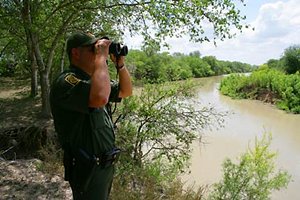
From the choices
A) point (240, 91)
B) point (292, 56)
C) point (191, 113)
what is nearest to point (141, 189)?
point (191, 113)

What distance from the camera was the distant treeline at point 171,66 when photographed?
6.64 metres

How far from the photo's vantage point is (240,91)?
2800 cm

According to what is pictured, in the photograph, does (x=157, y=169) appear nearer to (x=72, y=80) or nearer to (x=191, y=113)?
(x=191, y=113)

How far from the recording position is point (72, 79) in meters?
1.80

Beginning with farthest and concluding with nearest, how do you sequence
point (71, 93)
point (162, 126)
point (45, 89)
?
point (45, 89) < point (162, 126) < point (71, 93)

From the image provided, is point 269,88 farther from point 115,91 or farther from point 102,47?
point 102,47

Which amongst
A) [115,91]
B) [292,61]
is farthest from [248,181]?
[292,61]

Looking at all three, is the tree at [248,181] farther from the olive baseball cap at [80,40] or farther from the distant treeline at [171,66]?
the olive baseball cap at [80,40]

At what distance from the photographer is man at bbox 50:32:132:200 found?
177 centimetres

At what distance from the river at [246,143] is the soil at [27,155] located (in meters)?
3.00

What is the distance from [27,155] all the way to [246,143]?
8.05 m

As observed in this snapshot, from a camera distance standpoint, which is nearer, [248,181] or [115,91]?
[115,91]

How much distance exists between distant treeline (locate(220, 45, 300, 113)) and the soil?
15592 millimetres

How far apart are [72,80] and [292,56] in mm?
29199
